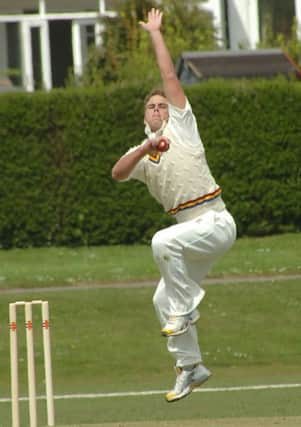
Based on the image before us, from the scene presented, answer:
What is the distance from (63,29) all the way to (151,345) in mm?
17942

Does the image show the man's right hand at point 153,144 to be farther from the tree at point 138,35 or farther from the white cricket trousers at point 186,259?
the tree at point 138,35

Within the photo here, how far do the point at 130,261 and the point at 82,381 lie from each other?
17.8 ft

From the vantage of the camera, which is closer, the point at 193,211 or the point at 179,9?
the point at 193,211

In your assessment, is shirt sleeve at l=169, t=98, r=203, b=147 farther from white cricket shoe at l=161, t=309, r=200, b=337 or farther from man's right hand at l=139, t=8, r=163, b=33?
white cricket shoe at l=161, t=309, r=200, b=337

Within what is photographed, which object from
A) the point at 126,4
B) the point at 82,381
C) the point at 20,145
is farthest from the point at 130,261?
the point at 126,4

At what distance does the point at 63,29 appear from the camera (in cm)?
3170

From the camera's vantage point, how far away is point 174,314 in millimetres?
8766

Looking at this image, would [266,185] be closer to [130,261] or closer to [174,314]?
[130,261]

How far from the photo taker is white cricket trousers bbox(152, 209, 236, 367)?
872cm

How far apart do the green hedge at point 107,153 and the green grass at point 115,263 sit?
15.2 inches

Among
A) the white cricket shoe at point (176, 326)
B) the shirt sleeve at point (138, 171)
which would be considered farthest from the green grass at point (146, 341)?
the shirt sleeve at point (138, 171)

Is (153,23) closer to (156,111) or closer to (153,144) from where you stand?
(156,111)

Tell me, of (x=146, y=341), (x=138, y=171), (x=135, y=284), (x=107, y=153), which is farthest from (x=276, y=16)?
(x=138, y=171)

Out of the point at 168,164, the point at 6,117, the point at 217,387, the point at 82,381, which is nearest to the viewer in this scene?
the point at 168,164
